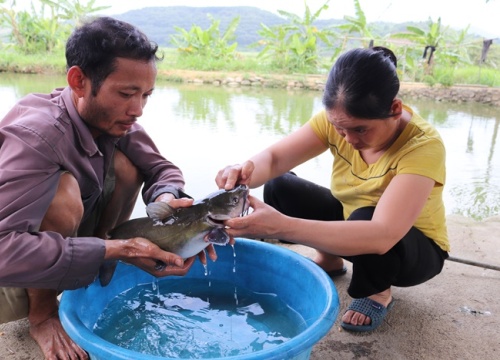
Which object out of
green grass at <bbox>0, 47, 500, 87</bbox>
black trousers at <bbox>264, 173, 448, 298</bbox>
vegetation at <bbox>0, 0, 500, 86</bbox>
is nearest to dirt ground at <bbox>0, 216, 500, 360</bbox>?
black trousers at <bbox>264, 173, 448, 298</bbox>

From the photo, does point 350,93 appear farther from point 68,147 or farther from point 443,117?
point 443,117

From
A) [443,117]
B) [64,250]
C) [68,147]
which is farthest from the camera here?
[443,117]

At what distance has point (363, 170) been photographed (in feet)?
7.71

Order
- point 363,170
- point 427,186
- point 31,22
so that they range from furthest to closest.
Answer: point 31,22
point 363,170
point 427,186

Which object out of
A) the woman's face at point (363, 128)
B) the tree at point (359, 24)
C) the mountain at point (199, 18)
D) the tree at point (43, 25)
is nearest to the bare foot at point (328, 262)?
the woman's face at point (363, 128)

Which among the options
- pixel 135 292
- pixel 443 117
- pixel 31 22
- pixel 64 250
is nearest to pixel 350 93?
pixel 64 250

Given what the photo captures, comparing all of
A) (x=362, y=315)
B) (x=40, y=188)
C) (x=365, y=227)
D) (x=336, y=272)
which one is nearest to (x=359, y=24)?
(x=336, y=272)

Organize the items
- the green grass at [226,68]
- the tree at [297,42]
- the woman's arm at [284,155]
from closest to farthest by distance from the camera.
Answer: the woman's arm at [284,155] < the green grass at [226,68] < the tree at [297,42]

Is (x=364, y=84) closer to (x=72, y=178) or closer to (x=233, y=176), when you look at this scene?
(x=233, y=176)

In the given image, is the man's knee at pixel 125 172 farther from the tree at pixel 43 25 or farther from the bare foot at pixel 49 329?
the tree at pixel 43 25

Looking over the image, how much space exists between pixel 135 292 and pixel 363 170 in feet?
4.22

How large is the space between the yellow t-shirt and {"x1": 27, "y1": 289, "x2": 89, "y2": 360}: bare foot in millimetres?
1431

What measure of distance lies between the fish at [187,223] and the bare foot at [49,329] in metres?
0.30

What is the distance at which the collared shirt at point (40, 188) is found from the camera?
Answer: 1.66m
